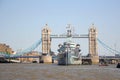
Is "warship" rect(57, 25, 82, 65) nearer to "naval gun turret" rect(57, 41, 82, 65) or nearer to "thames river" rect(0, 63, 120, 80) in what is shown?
"naval gun turret" rect(57, 41, 82, 65)

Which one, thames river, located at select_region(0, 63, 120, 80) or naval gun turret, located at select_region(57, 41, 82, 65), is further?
naval gun turret, located at select_region(57, 41, 82, 65)

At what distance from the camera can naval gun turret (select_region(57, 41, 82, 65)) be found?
471ft

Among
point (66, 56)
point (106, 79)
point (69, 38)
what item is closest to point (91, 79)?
point (106, 79)

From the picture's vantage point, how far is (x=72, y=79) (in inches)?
2314

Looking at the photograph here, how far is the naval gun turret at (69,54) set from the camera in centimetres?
14362

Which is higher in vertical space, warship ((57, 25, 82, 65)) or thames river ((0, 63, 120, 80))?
warship ((57, 25, 82, 65))

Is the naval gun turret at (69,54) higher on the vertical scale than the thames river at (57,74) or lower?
higher

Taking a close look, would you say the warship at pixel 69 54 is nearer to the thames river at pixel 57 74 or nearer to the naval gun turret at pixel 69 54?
the naval gun turret at pixel 69 54

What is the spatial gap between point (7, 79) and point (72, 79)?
9.67 m

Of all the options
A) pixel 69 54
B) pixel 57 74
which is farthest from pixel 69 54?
pixel 57 74

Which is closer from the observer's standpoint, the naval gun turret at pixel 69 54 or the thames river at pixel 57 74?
the thames river at pixel 57 74

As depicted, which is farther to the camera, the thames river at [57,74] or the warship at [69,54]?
the warship at [69,54]

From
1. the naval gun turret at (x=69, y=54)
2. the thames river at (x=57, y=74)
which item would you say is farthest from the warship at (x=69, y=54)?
the thames river at (x=57, y=74)

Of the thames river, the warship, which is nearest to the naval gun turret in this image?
the warship
